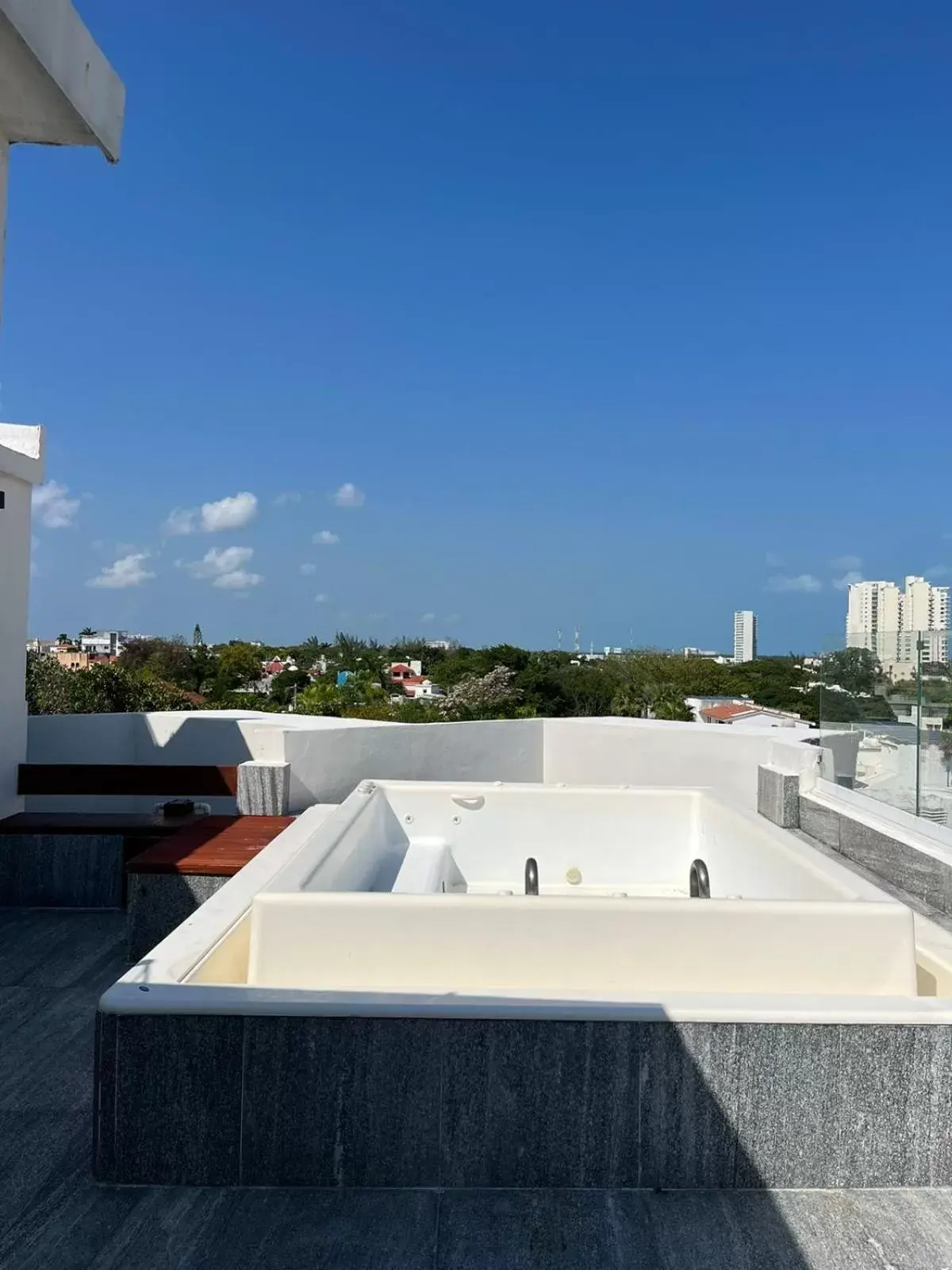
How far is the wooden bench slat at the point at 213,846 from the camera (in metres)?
3.26

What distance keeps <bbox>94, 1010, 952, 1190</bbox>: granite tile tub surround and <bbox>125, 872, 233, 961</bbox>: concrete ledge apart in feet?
4.94

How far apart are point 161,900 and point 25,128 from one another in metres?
3.32

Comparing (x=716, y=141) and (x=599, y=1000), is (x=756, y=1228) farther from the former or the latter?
(x=716, y=141)

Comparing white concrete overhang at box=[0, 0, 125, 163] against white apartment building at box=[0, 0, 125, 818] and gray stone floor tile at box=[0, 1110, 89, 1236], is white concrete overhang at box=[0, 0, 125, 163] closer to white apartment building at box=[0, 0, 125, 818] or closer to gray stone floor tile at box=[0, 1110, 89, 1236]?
white apartment building at box=[0, 0, 125, 818]

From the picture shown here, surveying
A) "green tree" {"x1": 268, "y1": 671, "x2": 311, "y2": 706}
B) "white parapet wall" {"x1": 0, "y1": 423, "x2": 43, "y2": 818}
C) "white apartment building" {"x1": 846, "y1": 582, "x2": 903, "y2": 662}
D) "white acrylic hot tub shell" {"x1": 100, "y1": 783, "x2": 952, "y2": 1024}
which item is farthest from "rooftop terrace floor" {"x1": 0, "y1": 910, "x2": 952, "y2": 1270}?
"green tree" {"x1": 268, "y1": 671, "x2": 311, "y2": 706}

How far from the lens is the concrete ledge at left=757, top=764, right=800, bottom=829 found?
4641 millimetres

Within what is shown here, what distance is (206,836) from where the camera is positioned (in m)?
3.73

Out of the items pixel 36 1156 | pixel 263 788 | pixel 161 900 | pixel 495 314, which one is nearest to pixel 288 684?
pixel 495 314

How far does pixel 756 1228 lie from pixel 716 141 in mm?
15006

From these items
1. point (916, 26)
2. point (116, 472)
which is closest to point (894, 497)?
point (916, 26)

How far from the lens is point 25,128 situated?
3582 millimetres

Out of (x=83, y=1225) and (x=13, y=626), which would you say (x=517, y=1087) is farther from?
(x=13, y=626)

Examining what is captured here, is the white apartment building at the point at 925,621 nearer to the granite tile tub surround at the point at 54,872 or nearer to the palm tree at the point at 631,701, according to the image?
the granite tile tub surround at the point at 54,872

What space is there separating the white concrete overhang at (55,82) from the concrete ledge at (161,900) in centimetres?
314
